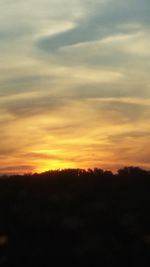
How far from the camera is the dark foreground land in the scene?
57.6 feet

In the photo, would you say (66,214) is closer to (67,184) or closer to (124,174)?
(67,184)

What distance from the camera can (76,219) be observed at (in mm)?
19844

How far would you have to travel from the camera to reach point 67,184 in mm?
23016

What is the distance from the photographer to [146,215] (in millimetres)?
20031

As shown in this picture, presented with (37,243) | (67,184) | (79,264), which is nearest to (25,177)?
(67,184)

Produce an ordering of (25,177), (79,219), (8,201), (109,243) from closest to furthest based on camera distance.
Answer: (109,243) < (79,219) < (8,201) < (25,177)

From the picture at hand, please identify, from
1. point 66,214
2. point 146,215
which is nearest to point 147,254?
point 146,215

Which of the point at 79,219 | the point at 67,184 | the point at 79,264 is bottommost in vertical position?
Answer: the point at 79,264

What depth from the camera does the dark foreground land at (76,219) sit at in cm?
1756

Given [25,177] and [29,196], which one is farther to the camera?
[25,177]

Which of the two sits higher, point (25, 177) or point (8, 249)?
point (25, 177)

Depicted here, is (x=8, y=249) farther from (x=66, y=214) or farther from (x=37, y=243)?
(x=66, y=214)

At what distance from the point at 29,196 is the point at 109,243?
4.94 metres

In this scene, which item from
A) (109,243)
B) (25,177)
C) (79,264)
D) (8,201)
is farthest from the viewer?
(25,177)
